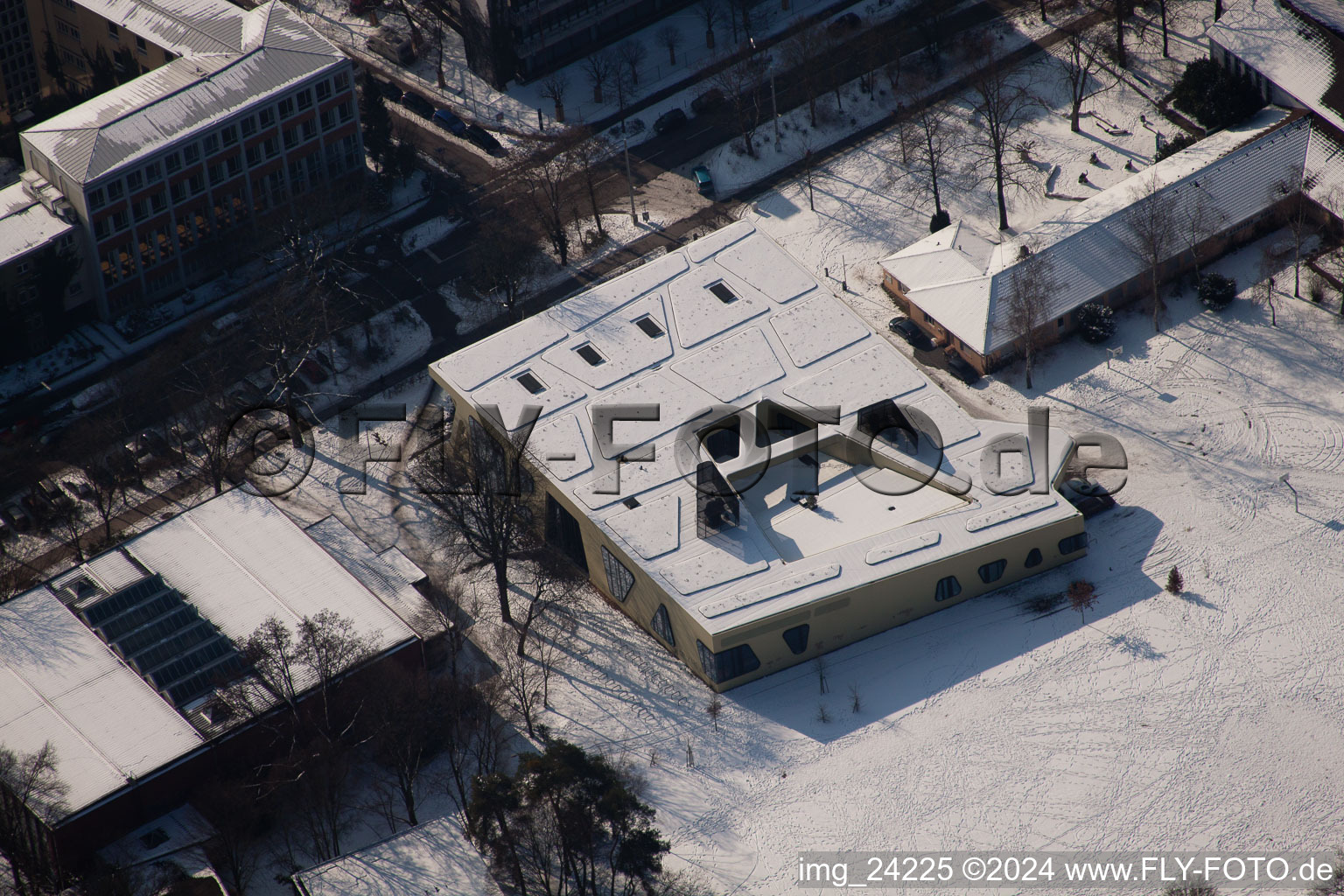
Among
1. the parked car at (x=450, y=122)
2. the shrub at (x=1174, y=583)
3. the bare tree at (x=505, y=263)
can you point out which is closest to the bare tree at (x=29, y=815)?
the bare tree at (x=505, y=263)

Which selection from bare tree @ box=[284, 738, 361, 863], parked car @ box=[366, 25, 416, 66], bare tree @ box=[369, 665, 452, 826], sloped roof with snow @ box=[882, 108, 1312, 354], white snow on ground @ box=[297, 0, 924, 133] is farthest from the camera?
parked car @ box=[366, 25, 416, 66]

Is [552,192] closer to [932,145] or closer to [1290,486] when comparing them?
[932,145]

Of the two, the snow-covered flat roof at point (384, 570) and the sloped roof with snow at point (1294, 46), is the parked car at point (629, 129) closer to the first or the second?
the sloped roof with snow at point (1294, 46)

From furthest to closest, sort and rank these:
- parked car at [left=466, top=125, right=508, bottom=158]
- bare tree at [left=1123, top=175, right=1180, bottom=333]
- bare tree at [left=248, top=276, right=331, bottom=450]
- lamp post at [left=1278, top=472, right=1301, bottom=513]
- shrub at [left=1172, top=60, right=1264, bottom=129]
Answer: parked car at [left=466, top=125, right=508, bottom=158] → shrub at [left=1172, top=60, right=1264, bottom=129] → bare tree at [left=248, top=276, right=331, bottom=450] → bare tree at [left=1123, top=175, right=1180, bottom=333] → lamp post at [left=1278, top=472, right=1301, bottom=513]

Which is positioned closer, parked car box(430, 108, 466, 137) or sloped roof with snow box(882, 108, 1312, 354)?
sloped roof with snow box(882, 108, 1312, 354)

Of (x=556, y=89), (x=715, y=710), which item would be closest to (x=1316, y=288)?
(x=715, y=710)

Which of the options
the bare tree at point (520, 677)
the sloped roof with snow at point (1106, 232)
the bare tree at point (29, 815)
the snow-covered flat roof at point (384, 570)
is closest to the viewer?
the bare tree at point (29, 815)

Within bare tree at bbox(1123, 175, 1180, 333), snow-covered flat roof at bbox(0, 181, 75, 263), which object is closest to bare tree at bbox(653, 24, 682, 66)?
bare tree at bbox(1123, 175, 1180, 333)

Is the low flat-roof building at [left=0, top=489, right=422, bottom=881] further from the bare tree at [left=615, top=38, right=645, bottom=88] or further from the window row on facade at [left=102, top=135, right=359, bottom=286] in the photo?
the bare tree at [left=615, top=38, right=645, bottom=88]
